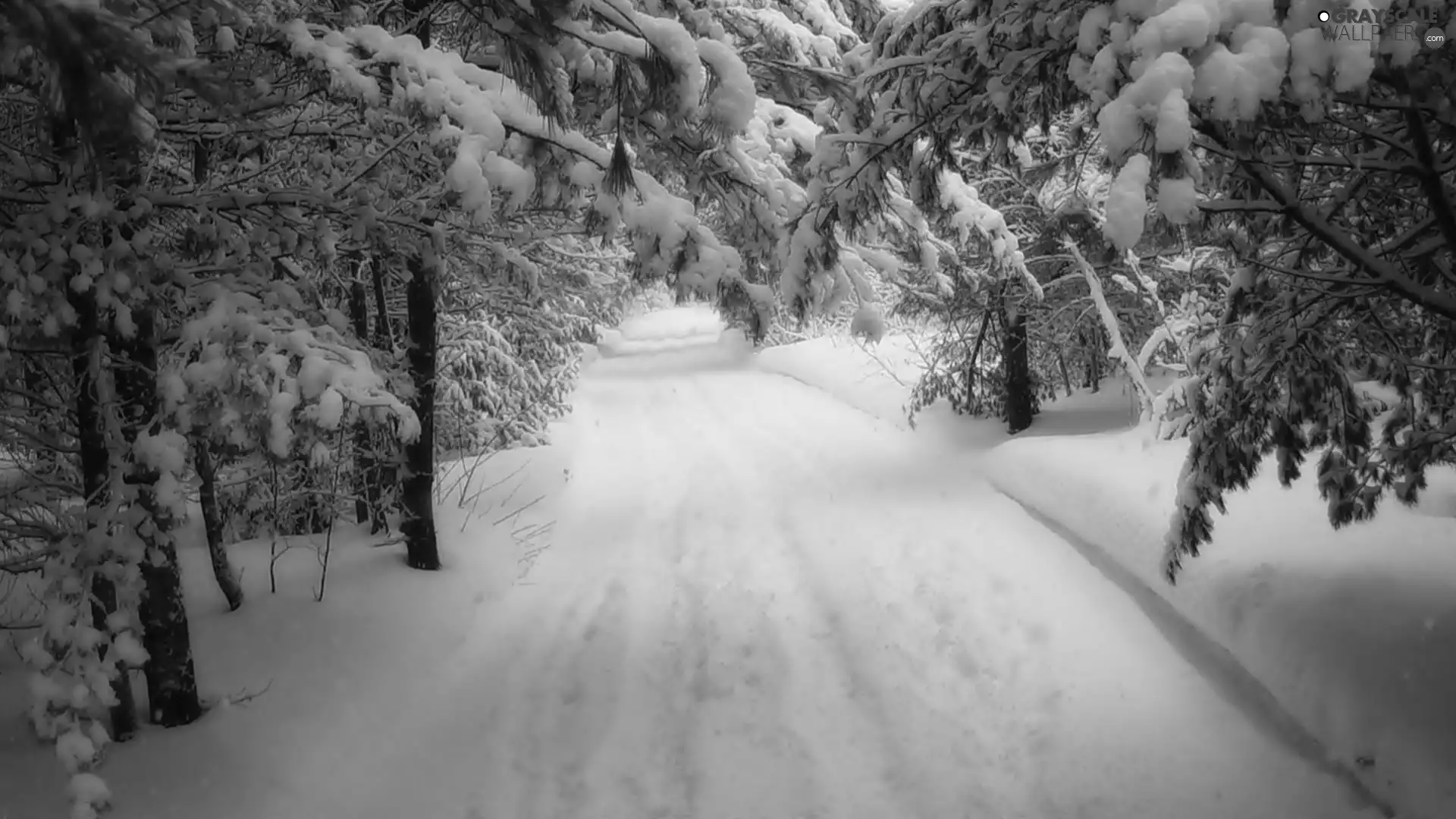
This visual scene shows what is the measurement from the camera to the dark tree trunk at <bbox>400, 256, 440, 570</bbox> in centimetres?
738

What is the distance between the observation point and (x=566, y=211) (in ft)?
18.5

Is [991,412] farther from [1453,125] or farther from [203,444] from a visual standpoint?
[203,444]

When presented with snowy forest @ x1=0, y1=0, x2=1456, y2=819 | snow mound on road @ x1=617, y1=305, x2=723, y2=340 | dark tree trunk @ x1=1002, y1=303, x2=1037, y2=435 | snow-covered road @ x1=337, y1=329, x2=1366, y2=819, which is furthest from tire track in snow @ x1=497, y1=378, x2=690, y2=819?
snow mound on road @ x1=617, y1=305, x2=723, y2=340

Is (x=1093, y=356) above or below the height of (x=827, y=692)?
above

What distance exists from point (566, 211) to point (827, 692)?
149 inches

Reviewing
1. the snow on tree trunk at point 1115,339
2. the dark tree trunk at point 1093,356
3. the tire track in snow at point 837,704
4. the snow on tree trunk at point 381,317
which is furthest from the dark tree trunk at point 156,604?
the dark tree trunk at point 1093,356

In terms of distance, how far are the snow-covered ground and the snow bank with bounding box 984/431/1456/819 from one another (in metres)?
0.27

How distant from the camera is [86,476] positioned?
14.6ft

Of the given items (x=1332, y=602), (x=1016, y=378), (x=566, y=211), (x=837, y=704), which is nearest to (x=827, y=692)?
(x=837, y=704)

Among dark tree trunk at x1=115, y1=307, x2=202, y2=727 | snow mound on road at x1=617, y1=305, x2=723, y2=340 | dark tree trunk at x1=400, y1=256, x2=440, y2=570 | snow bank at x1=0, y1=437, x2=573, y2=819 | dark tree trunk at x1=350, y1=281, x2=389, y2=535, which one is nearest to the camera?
snow bank at x1=0, y1=437, x2=573, y2=819

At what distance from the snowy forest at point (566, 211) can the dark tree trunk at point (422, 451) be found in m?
0.64

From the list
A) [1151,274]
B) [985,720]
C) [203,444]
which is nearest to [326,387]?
[203,444]

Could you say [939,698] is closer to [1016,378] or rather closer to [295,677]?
[295,677]

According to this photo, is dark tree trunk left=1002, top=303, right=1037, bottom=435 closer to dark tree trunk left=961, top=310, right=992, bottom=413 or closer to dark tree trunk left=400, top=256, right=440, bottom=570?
dark tree trunk left=961, top=310, right=992, bottom=413
